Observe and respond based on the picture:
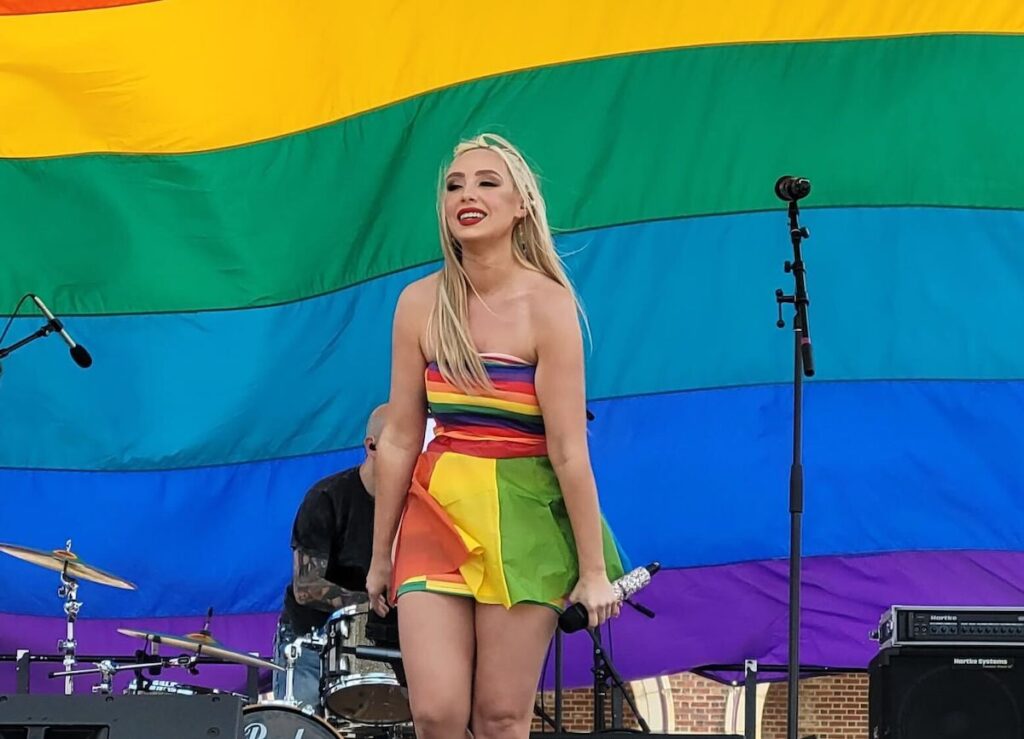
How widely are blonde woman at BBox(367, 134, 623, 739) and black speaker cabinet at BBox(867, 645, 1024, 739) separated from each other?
142 centimetres

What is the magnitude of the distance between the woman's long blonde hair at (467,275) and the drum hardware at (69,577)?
2333mm

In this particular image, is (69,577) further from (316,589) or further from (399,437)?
(399,437)

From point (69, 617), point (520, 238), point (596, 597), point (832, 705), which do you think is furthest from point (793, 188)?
point (832, 705)

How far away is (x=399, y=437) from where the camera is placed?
9.24 feet

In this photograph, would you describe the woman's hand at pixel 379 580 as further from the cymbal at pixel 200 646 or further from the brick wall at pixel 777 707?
the brick wall at pixel 777 707

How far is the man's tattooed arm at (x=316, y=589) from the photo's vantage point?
4703 mm

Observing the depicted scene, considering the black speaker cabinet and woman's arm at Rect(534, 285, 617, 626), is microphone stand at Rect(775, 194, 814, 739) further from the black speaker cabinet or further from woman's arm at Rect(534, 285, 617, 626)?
woman's arm at Rect(534, 285, 617, 626)

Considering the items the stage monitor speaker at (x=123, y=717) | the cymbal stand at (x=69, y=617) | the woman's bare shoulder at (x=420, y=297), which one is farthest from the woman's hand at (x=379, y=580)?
the cymbal stand at (x=69, y=617)

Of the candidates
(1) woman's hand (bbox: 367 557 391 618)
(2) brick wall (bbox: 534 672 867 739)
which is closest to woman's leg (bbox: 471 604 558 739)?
(1) woman's hand (bbox: 367 557 391 618)

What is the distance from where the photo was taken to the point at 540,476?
8.98 feet

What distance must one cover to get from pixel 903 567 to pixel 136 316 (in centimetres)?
266

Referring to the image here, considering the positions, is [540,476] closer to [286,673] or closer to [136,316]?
[286,673]

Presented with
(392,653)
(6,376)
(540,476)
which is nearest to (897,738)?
(392,653)

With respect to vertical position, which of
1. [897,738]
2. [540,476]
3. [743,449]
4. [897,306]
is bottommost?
[897,738]
